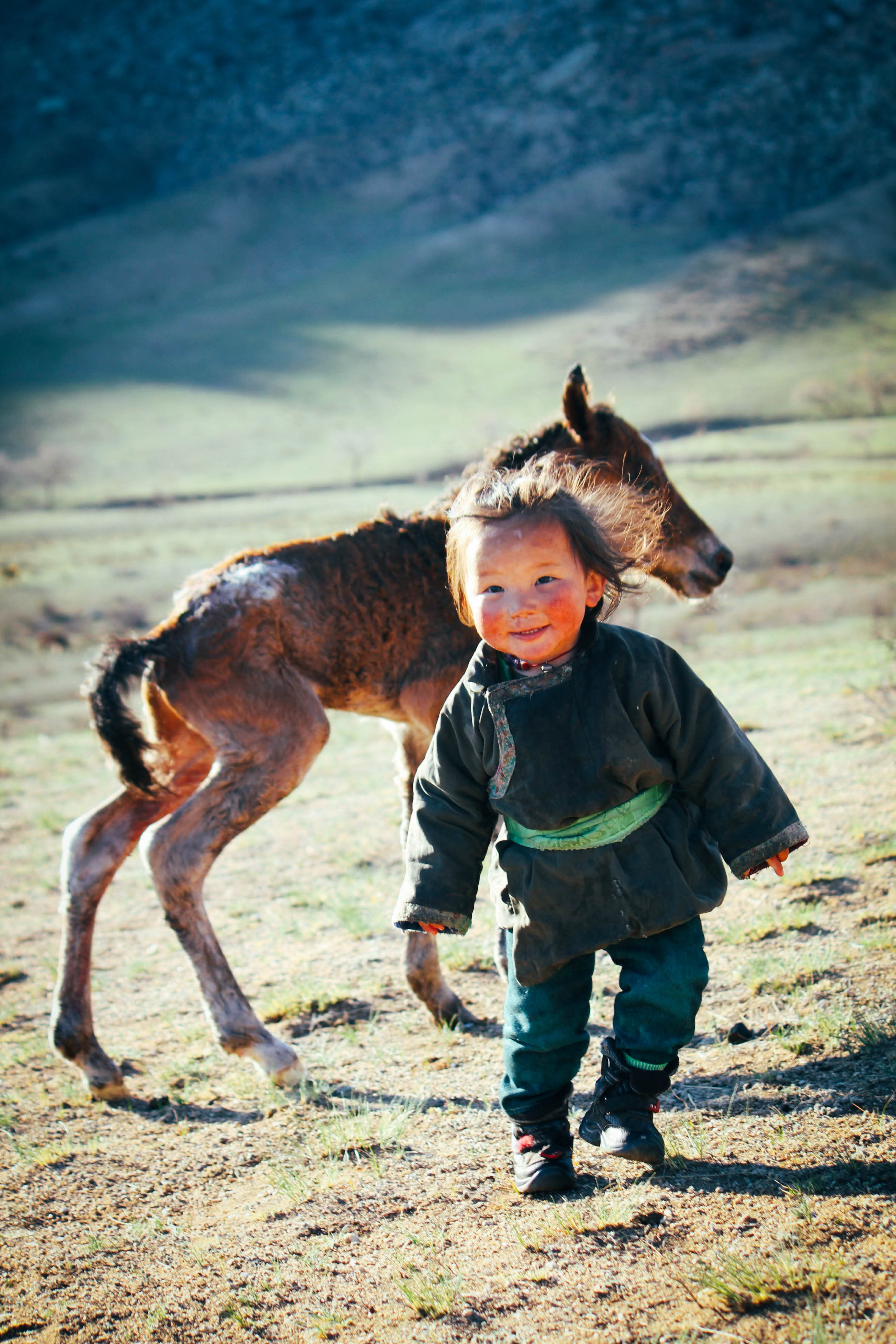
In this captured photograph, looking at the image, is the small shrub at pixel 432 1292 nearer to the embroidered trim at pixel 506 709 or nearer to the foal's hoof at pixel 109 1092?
the embroidered trim at pixel 506 709

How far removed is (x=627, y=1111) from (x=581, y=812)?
0.92 metres

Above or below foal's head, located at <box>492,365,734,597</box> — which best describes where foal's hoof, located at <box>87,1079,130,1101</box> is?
below

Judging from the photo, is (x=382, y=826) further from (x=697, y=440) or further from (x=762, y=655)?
(x=697, y=440)

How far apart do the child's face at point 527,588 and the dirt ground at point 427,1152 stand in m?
1.65

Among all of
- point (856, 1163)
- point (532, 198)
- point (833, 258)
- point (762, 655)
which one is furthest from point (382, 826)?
point (532, 198)

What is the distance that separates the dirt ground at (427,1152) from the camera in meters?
2.64

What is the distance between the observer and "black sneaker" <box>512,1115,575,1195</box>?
3064 millimetres

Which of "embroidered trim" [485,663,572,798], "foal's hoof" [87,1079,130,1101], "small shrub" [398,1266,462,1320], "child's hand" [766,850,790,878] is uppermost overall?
"embroidered trim" [485,663,572,798]

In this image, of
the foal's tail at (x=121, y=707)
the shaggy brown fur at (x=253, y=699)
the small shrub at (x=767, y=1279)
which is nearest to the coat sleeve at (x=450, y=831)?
the small shrub at (x=767, y=1279)

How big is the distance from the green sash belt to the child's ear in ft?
1.96

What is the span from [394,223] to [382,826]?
4279 inches

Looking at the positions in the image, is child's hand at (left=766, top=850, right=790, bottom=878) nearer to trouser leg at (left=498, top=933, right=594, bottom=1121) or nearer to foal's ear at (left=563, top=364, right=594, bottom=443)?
trouser leg at (left=498, top=933, right=594, bottom=1121)

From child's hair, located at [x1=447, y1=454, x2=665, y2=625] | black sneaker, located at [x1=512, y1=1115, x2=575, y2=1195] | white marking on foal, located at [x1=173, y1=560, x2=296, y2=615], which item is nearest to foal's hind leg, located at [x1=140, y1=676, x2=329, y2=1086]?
white marking on foal, located at [x1=173, y1=560, x2=296, y2=615]

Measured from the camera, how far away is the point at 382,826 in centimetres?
771
